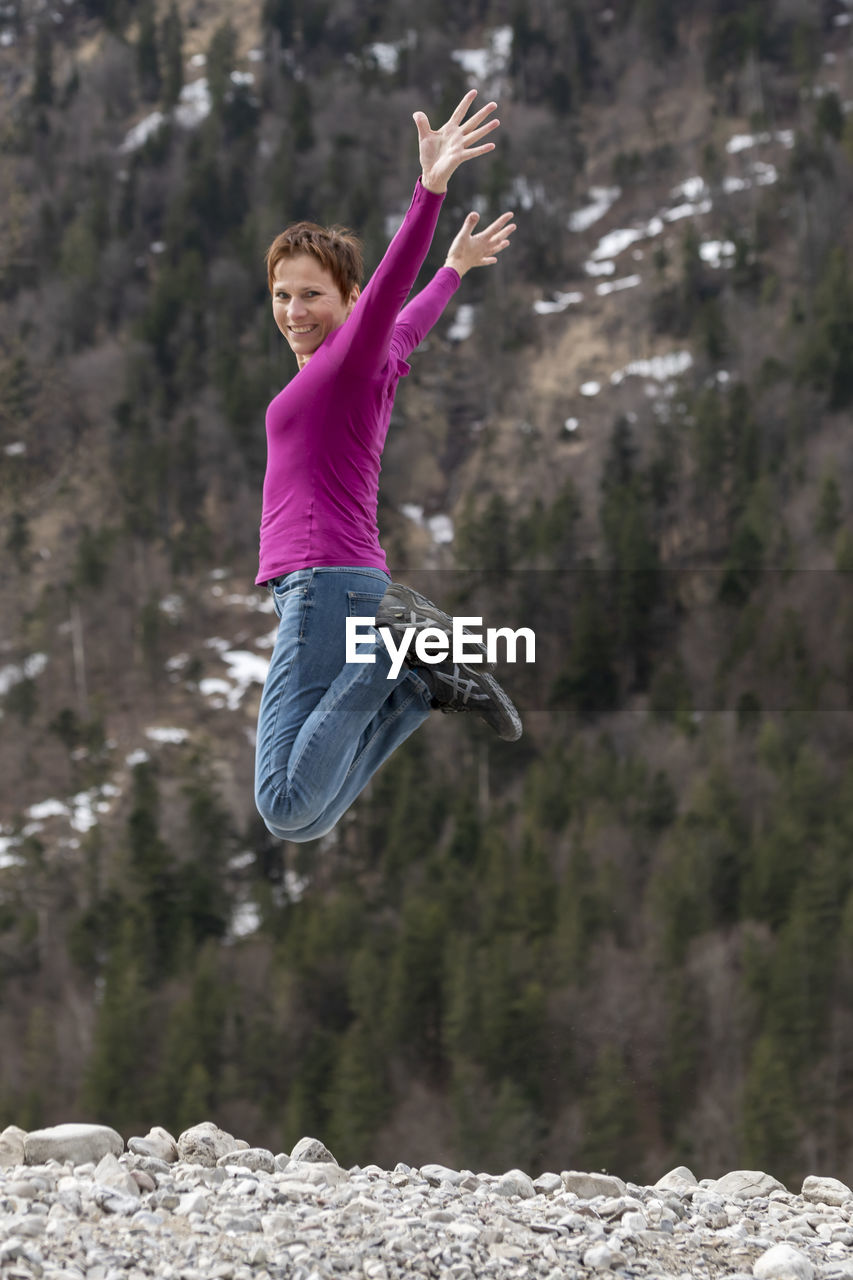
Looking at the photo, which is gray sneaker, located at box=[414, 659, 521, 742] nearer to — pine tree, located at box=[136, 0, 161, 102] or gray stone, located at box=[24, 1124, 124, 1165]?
gray stone, located at box=[24, 1124, 124, 1165]

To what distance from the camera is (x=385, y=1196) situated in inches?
206

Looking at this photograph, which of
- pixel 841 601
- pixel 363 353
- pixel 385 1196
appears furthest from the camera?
pixel 841 601

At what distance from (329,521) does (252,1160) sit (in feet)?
8.75

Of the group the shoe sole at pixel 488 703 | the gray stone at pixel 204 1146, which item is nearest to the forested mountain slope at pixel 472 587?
the gray stone at pixel 204 1146

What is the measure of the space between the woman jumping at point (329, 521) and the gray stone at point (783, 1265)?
210 centimetres

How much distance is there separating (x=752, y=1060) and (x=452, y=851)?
45.9ft

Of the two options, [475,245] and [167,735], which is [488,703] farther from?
[167,735]

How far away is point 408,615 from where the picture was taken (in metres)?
4.39

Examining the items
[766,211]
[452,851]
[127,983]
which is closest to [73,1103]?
[127,983]

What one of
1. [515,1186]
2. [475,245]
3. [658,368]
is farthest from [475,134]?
[658,368]

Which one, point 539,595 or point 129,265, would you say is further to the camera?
point 129,265

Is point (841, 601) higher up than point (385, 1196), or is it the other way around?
point (841, 601)

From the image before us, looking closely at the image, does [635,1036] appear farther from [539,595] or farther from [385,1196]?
[385,1196]

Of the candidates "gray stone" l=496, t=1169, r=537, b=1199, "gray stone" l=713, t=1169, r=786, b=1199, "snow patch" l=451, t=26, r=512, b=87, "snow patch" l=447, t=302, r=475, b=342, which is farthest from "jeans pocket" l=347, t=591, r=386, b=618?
"snow patch" l=451, t=26, r=512, b=87
